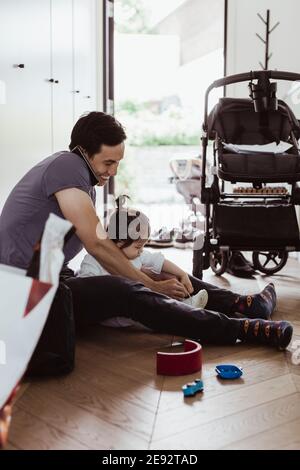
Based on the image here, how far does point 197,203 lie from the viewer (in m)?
4.70

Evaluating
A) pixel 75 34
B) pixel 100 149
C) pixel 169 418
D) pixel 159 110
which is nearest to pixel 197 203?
pixel 75 34

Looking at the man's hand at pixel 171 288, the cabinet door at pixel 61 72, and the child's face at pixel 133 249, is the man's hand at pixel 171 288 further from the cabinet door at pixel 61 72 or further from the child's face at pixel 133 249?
the cabinet door at pixel 61 72

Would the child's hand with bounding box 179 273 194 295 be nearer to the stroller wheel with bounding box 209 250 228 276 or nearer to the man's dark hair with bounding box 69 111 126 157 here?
the man's dark hair with bounding box 69 111 126 157

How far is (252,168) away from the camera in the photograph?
2600mm

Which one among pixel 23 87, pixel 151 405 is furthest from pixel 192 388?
pixel 23 87

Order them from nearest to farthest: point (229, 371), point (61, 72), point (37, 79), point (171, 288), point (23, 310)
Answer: point (23, 310) → point (229, 371) → point (171, 288) → point (37, 79) → point (61, 72)

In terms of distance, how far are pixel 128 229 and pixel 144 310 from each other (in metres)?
0.35

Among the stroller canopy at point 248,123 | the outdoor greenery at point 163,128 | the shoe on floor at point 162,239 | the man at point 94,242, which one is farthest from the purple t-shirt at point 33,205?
the outdoor greenery at point 163,128

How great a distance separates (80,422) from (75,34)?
2.41m

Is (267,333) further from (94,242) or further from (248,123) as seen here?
(248,123)

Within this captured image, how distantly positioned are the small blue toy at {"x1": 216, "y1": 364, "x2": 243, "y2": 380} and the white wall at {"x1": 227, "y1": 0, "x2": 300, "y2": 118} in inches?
97.1

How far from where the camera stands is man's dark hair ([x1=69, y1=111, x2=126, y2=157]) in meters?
1.81

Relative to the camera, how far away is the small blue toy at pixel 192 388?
146 cm
